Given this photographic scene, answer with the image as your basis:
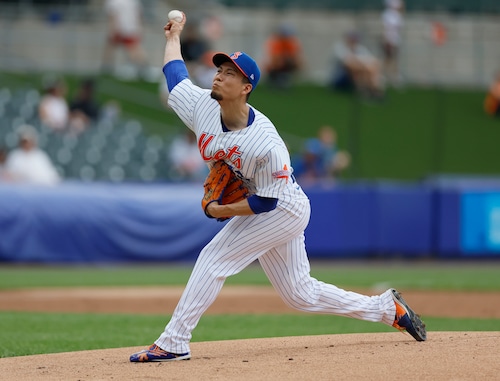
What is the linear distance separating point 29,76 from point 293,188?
1426cm

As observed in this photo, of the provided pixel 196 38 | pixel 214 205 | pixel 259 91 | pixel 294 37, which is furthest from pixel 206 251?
pixel 294 37

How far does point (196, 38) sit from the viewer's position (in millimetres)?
18500

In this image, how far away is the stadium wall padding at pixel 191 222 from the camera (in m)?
14.0

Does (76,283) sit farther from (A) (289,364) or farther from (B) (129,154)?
(A) (289,364)

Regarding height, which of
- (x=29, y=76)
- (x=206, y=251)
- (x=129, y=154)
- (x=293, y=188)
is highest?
(x=29, y=76)

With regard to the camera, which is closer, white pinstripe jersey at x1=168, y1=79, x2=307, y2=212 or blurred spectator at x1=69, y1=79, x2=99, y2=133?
white pinstripe jersey at x1=168, y1=79, x2=307, y2=212

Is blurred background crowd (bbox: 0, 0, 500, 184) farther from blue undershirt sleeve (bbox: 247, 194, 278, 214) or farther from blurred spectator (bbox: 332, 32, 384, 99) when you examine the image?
blue undershirt sleeve (bbox: 247, 194, 278, 214)

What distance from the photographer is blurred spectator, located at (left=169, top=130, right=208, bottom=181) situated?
54.0 feet

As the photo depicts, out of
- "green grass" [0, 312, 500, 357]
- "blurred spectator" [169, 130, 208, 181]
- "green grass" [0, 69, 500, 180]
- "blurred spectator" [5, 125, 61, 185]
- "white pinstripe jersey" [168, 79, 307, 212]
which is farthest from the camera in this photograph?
"green grass" [0, 69, 500, 180]

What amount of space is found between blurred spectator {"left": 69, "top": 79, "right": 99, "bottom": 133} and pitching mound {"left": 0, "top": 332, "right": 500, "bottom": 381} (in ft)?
34.8

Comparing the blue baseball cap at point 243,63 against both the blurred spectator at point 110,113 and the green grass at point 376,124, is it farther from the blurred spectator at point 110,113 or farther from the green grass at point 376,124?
the green grass at point 376,124

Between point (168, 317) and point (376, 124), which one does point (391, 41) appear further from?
point (168, 317)

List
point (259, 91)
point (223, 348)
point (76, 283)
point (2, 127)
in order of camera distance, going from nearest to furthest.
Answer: point (223, 348) → point (76, 283) → point (2, 127) → point (259, 91)

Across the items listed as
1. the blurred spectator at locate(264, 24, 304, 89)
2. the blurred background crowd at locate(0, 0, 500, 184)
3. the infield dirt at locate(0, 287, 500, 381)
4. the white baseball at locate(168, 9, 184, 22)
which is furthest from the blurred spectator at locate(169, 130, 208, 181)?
the white baseball at locate(168, 9, 184, 22)
